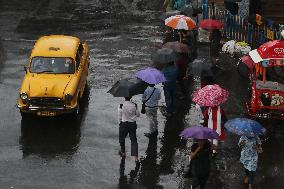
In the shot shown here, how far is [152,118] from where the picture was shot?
15.1 meters

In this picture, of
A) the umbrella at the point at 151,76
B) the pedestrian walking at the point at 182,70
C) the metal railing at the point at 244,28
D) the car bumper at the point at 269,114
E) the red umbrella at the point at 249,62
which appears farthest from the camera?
the metal railing at the point at 244,28

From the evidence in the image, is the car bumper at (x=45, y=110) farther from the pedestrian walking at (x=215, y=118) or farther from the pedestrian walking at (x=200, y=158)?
the pedestrian walking at (x=200, y=158)

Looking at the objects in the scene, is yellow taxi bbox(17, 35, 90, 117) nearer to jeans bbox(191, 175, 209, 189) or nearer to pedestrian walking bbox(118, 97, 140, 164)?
pedestrian walking bbox(118, 97, 140, 164)

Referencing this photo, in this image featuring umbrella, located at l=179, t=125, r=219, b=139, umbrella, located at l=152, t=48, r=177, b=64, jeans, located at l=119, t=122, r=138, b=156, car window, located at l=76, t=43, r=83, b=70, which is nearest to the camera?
umbrella, located at l=179, t=125, r=219, b=139

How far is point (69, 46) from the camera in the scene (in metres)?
17.9

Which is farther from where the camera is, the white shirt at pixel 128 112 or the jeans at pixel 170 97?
the jeans at pixel 170 97

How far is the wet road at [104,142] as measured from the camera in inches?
527

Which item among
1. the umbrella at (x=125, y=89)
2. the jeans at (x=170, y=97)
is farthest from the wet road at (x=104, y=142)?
the umbrella at (x=125, y=89)

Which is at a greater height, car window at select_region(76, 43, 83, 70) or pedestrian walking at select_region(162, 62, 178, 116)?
car window at select_region(76, 43, 83, 70)

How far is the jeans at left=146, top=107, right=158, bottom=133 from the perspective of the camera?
14977 millimetres

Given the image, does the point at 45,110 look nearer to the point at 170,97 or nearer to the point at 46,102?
the point at 46,102

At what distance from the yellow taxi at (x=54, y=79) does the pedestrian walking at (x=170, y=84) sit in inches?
104

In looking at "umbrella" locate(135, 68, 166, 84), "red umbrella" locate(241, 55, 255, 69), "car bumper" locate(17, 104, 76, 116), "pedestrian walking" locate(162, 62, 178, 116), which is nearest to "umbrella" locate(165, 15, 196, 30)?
"red umbrella" locate(241, 55, 255, 69)

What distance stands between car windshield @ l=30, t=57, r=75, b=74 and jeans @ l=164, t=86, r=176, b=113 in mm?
2994
